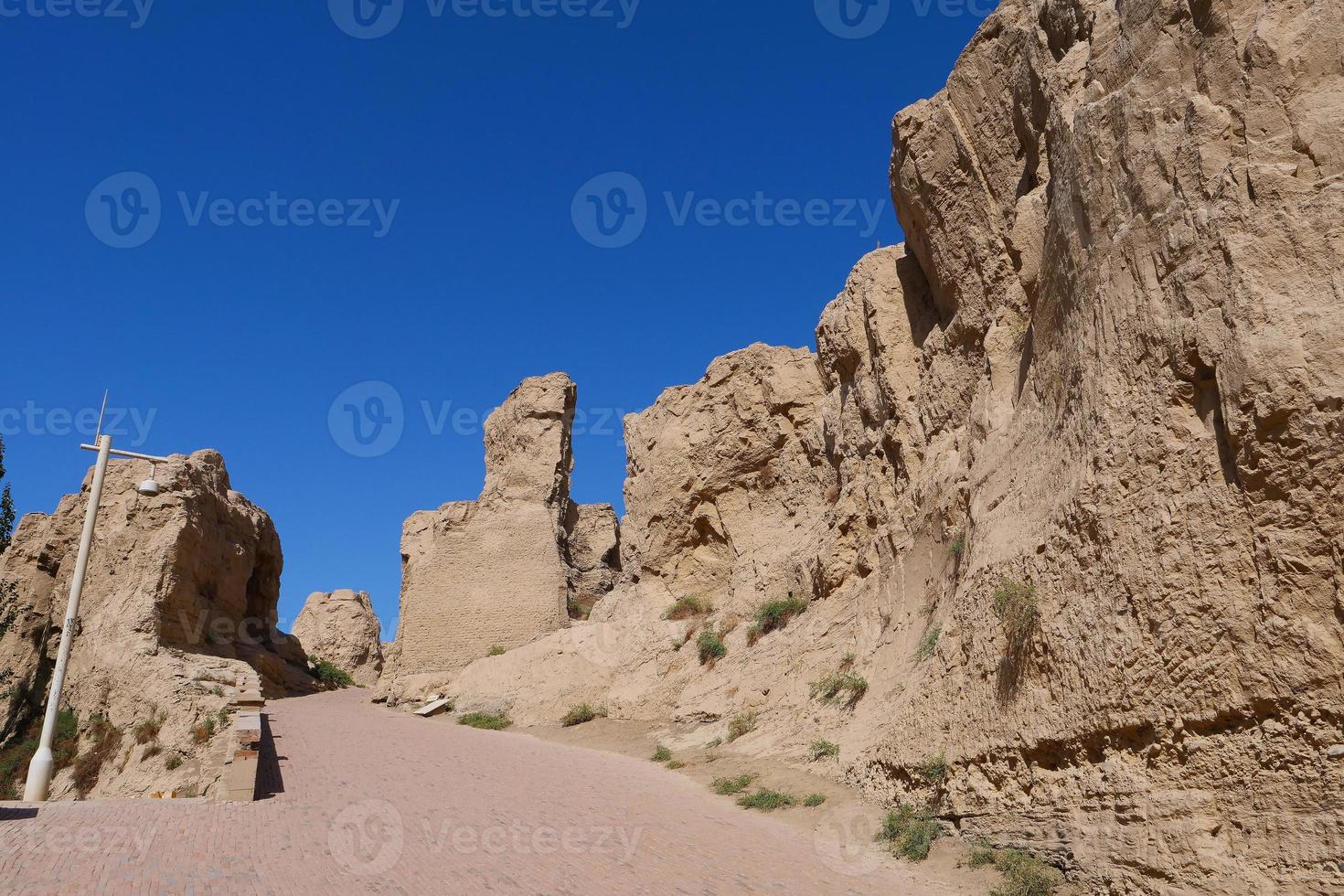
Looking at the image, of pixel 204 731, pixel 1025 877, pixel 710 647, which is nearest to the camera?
pixel 1025 877

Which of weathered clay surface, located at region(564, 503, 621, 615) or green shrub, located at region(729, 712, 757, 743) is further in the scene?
weathered clay surface, located at region(564, 503, 621, 615)

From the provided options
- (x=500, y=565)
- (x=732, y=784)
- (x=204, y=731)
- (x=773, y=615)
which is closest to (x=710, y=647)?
(x=773, y=615)

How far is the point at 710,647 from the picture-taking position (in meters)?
20.3

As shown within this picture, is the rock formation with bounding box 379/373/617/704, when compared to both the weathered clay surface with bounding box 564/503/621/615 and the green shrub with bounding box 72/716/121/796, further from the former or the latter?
the green shrub with bounding box 72/716/121/796

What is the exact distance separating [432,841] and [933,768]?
5.61m

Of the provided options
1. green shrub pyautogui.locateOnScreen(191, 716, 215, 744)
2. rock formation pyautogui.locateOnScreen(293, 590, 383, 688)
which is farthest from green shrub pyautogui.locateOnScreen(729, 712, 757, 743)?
rock formation pyautogui.locateOnScreen(293, 590, 383, 688)

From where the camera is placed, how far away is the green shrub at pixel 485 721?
21.9m

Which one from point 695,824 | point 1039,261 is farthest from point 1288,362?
point 695,824

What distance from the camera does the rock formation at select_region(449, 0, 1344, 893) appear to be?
621 cm

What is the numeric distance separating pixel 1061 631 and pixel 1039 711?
808 mm

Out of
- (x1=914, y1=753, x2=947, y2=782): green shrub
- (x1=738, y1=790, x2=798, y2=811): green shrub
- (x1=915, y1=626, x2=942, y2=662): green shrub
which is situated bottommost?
(x1=738, y1=790, x2=798, y2=811): green shrub

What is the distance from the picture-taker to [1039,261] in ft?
38.3

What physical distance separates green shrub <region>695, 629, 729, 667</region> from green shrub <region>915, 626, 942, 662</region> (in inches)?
328

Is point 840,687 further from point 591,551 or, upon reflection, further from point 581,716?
point 591,551
